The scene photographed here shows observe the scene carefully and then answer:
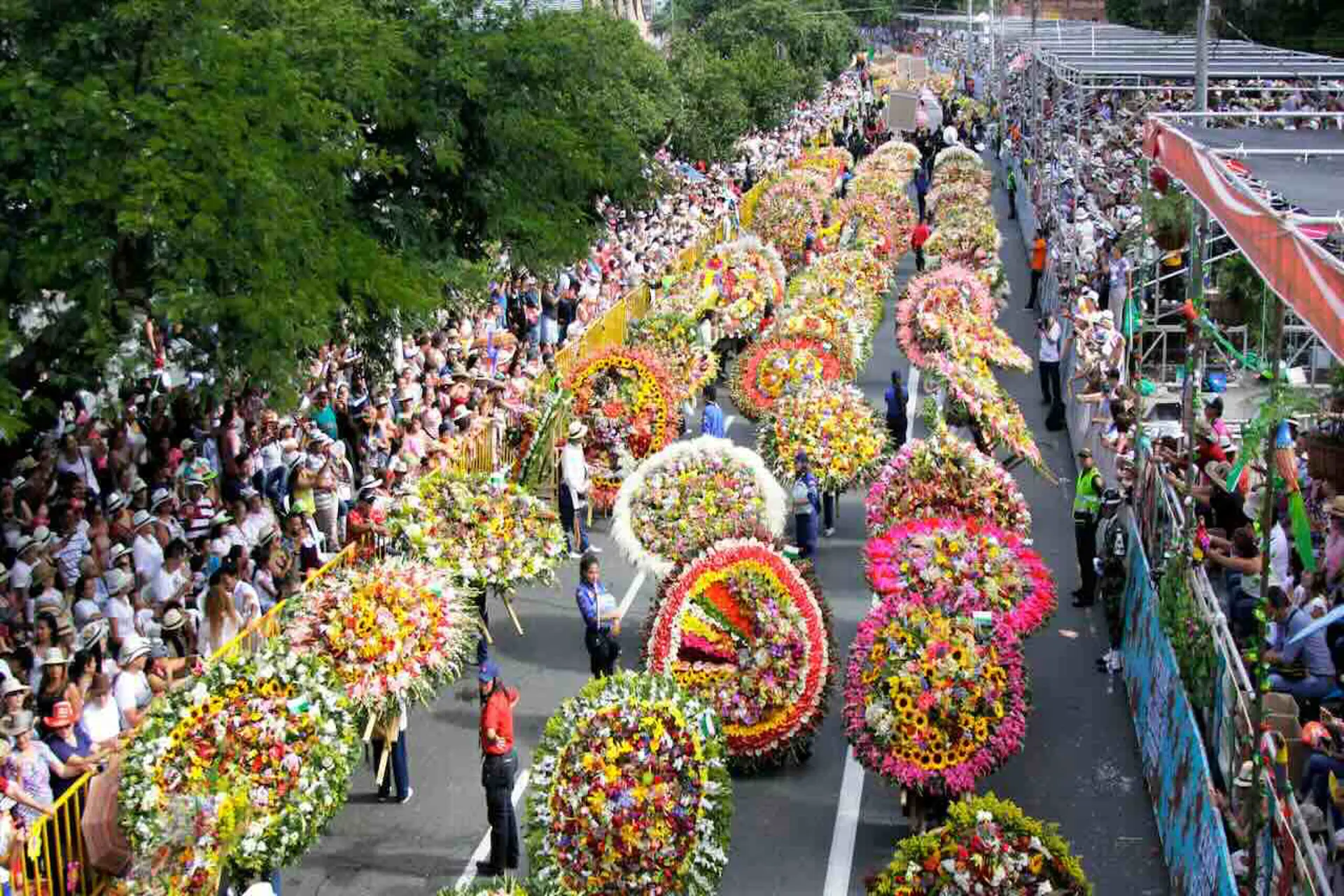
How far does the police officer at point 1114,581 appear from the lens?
15.5 meters

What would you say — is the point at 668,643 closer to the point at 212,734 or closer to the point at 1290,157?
the point at 212,734

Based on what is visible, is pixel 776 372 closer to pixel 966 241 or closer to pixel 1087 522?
pixel 1087 522

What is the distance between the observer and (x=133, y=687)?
38.9ft

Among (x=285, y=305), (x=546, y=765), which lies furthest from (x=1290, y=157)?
(x=285, y=305)

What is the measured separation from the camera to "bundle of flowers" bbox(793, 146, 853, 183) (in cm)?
4262

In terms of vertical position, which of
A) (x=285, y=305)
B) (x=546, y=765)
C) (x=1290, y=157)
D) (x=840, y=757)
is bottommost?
(x=840, y=757)

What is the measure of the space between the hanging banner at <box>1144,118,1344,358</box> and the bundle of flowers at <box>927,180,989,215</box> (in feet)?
73.6

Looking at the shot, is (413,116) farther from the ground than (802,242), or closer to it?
farther from the ground

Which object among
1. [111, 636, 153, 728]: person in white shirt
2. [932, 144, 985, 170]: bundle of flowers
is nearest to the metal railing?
[111, 636, 153, 728]: person in white shirt

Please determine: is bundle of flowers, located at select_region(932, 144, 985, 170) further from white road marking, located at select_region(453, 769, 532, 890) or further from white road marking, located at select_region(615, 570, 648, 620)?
white road marking, located at select_region(453, 769, 532, 890)

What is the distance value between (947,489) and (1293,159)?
4248 millimetres

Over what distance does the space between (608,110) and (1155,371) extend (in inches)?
326

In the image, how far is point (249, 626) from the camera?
44.3ft

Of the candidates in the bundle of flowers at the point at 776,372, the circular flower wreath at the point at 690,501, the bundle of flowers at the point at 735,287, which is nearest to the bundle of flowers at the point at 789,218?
the bundle of flowers at the point at 735,287
